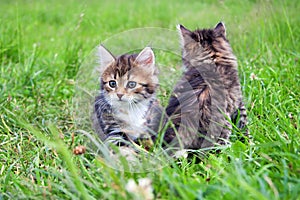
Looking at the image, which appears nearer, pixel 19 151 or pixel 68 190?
pixel 68 190

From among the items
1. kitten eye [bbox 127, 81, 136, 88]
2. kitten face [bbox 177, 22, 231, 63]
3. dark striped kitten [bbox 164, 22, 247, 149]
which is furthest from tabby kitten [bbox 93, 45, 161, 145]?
kitten face [bbox 177, 22, 231, 63]

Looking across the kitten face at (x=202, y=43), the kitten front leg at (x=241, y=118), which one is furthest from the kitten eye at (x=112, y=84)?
the kitten front leg at (x=241, y=118)

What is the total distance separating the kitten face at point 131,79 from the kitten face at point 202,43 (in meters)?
0.34

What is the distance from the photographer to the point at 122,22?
27.4 feet

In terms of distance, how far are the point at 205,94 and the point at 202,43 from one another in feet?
1.70

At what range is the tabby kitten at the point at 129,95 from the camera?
127 inches

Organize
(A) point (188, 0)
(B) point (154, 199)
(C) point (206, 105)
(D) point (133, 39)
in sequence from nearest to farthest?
(B) point (154, 199) → (C) point (206, 105) → (D) point (133, 39) → (A) point (188, 0)

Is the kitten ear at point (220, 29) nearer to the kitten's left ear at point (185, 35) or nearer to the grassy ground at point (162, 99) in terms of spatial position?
the kitten's left ear at point (185, 35)

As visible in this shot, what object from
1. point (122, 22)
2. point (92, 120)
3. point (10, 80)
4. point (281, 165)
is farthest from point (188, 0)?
point (281, 165)

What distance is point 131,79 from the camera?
3.22 m

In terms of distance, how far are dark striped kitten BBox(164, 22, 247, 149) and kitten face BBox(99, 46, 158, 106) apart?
0.21 metres

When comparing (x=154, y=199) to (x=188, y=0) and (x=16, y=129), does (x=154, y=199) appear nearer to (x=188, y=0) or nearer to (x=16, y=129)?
(x=16, y=129)

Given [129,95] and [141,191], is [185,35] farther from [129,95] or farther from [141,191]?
Answer: [141,191]

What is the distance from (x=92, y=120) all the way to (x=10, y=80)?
1.35 meters
